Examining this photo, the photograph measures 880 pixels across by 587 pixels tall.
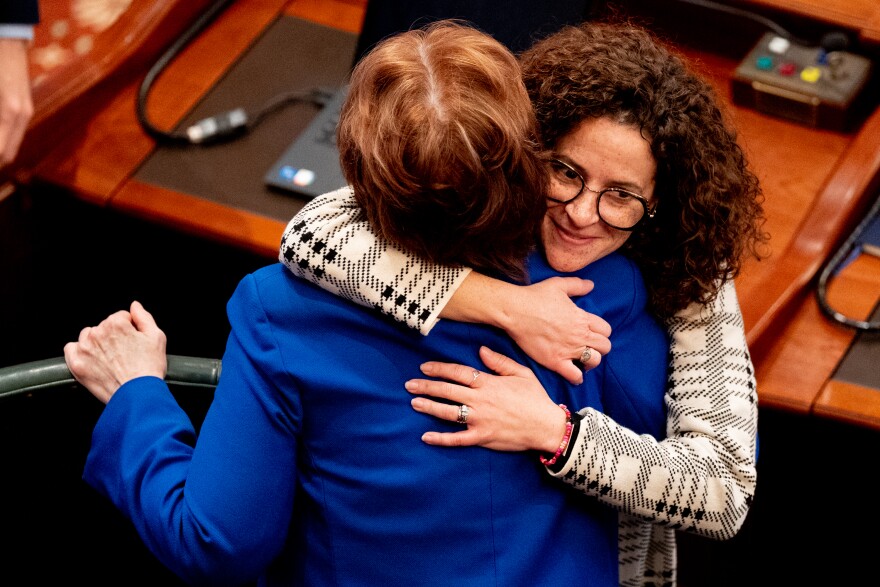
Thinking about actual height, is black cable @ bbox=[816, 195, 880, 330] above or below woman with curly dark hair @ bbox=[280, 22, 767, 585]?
below

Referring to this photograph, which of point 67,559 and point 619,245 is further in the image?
point 67,559

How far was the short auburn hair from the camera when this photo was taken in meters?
1.00

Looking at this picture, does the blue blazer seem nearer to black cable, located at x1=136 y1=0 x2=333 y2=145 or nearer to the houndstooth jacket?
the houndstooth jacket

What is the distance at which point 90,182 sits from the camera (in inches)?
72.5

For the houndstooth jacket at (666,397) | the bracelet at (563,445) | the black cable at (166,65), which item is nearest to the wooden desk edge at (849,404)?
the houndstooth jacket at (666,397)

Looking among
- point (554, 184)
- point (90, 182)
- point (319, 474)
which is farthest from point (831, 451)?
point (90, 182)

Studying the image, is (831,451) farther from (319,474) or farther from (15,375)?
(15,375)

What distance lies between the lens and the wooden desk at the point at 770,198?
1604 millimetres

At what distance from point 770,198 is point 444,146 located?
1.01 m

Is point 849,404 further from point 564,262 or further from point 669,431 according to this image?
point 564,262

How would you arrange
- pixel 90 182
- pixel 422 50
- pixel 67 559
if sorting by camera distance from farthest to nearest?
pixel 90 182 < pixel 67 559 < pixel 422 50

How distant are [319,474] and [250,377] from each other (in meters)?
0.14

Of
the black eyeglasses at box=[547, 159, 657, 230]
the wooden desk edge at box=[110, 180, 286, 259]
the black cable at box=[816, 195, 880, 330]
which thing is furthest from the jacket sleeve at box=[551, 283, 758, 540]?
the wooden desk edge at box=[110, 180, 286, 259]

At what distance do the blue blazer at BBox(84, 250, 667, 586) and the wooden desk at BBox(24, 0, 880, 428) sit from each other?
0.50 meters
